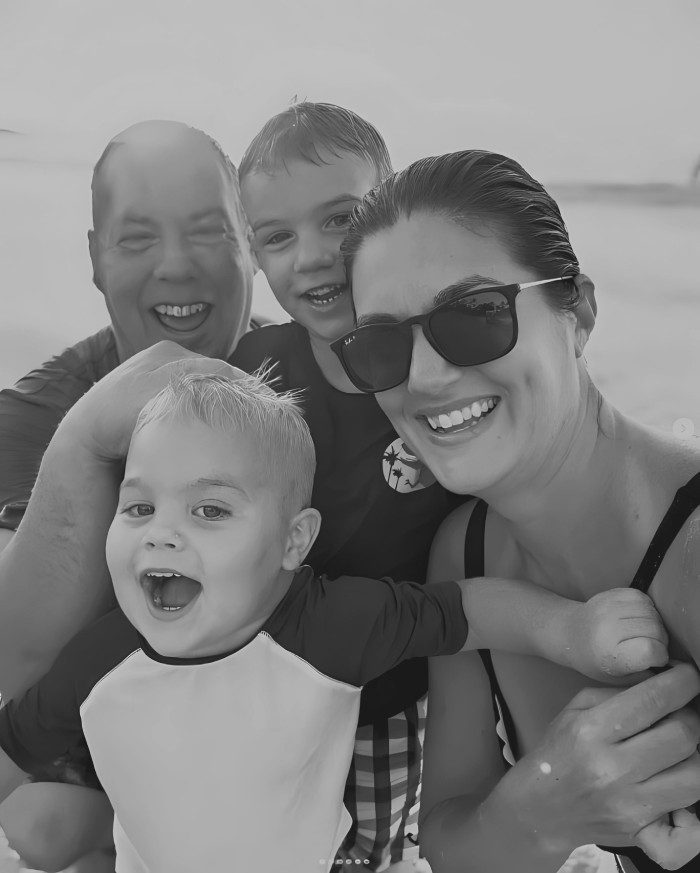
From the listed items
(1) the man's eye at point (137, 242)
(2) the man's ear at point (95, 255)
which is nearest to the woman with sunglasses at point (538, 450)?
(1) the man's eye at point (137, 242)

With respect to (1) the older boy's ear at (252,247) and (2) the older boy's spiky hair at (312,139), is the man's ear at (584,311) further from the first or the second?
(1) the older boy's ear at (252,247)

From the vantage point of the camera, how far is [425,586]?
4.33ft

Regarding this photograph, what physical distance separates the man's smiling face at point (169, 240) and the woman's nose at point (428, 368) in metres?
0.53

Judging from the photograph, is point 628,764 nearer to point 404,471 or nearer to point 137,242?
point 404,471

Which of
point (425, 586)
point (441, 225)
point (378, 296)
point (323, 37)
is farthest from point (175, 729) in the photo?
point (323, 37)

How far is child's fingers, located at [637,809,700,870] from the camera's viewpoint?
119cm

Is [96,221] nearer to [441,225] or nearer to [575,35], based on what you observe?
[441,225]

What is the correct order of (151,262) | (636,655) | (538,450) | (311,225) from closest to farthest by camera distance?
(636,655)
(538,450)
(311,225)
(151,262)

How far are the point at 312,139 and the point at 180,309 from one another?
0.38m

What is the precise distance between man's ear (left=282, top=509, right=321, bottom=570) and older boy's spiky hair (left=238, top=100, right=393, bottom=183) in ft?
1.88

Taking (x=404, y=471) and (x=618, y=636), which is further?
(x=404, y=471)

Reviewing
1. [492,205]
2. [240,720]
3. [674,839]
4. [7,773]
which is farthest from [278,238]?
[674,839]

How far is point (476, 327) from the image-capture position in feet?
3.78

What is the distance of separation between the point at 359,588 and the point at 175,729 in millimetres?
321
